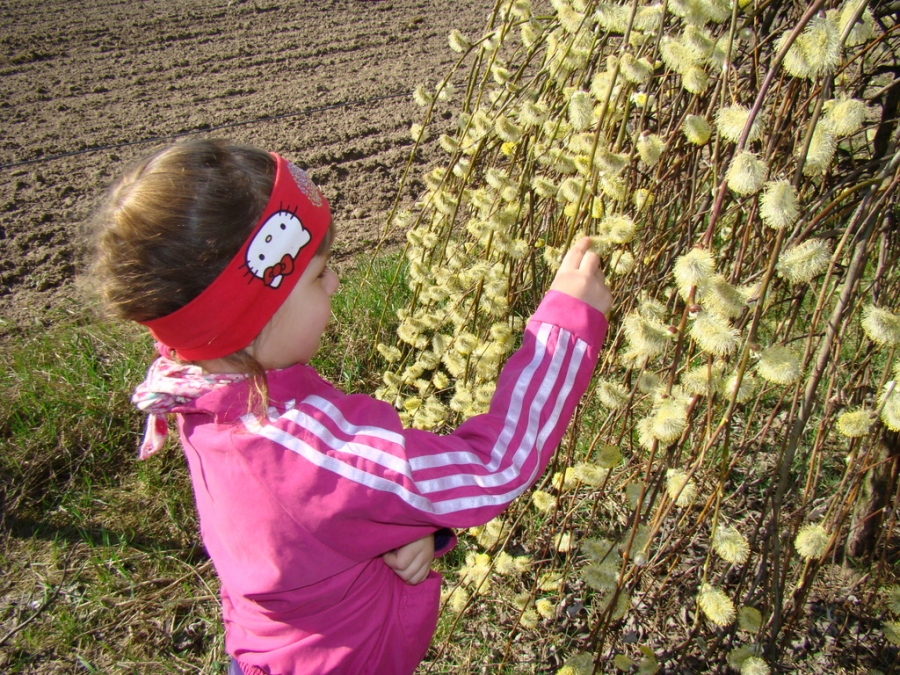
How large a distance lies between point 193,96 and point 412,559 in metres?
4.48

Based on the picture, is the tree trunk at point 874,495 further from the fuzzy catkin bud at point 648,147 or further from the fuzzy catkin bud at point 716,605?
the fuzzy catkin bud at point 648,147

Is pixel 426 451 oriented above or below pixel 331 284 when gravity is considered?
below

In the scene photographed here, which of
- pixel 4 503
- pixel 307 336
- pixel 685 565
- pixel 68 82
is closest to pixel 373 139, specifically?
pixel 68 82

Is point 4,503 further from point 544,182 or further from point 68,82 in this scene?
point 68,82

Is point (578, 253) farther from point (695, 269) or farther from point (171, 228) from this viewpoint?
point (171, 228)

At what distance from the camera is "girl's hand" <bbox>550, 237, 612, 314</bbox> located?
116cm

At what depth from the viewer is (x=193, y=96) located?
489 cm

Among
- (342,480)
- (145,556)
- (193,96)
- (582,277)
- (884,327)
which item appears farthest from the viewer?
(193,96)

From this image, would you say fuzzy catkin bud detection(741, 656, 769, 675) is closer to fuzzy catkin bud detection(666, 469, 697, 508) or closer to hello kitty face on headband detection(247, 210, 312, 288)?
fuzzy catkin bud detection(666, 469, 697, 508)

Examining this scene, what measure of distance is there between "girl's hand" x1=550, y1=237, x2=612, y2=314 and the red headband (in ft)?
1.31

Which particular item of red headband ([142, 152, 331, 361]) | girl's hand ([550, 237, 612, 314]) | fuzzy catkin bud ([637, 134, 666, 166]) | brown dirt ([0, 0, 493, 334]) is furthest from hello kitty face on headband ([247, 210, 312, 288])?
brown dirt ([0, 0, 493, 334])

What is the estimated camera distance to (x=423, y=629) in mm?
1305

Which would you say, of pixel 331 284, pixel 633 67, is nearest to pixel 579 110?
pixel 633 67

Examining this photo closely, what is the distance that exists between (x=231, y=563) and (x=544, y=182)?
828 millimetres
